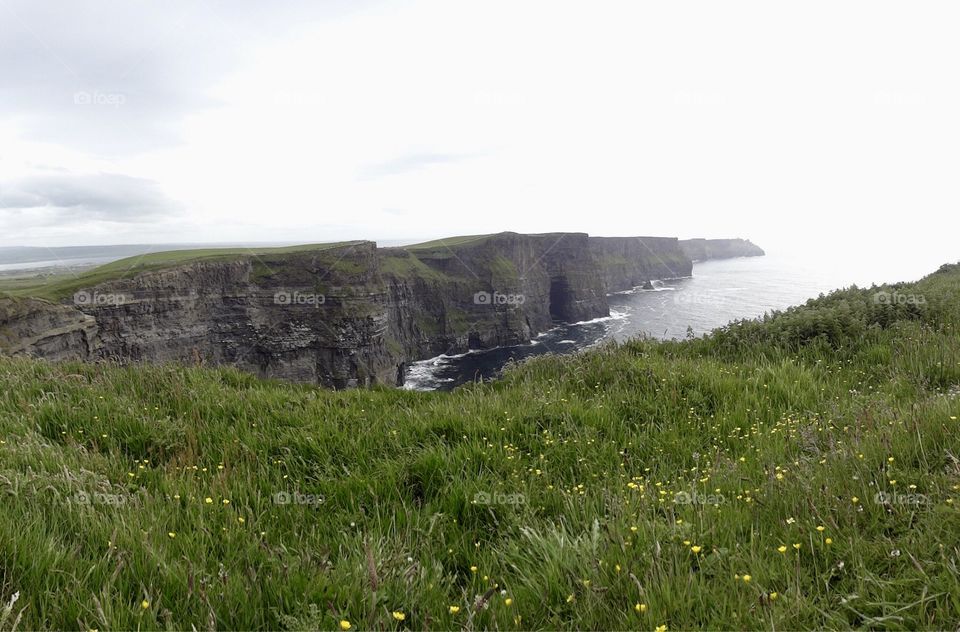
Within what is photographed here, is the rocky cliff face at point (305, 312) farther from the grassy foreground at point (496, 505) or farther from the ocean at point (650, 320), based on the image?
the ocean at point (650, 320)

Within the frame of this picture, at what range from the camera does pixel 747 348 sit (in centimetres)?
938

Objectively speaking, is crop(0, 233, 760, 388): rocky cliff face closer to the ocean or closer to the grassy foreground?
the grassy foreground

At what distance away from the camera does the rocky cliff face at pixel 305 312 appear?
5525 centimetres

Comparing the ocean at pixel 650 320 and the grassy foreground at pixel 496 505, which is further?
the ocean at pixel 650 320

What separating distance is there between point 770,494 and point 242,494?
13.7ft

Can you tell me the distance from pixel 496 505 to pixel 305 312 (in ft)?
255

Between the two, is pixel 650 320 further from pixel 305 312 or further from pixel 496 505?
pixel 496 505

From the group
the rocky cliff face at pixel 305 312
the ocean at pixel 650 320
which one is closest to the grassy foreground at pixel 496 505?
the rocky cliff face at pixel 305 312

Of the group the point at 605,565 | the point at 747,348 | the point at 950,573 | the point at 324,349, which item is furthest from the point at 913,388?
the point at 324,349

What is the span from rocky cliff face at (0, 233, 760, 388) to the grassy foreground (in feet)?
16.7

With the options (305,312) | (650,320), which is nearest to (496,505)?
(305,312)

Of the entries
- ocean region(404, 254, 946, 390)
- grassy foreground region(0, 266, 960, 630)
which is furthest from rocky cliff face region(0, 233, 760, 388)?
ocean region(404, 254, 946, 390)

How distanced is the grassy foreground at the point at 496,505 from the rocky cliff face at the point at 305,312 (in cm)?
508

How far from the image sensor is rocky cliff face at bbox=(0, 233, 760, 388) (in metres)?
55.2
